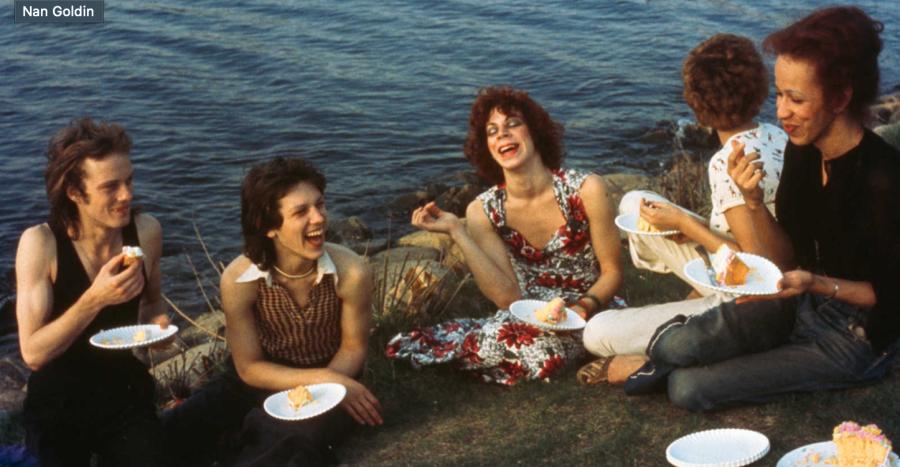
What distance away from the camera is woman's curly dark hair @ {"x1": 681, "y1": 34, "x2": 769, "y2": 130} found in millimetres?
5566

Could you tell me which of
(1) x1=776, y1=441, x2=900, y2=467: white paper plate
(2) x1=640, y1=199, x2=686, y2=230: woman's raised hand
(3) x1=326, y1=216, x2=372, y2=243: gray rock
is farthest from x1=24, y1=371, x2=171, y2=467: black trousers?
(3) x1=326, y1=216, x2=372, y2=243: gray rock

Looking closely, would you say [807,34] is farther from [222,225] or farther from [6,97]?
[6,97]

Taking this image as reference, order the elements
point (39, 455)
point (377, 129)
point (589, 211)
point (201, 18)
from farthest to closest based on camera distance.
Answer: point (201, 18)
point (377, 129)
point (589, 211)
point (39, 455)

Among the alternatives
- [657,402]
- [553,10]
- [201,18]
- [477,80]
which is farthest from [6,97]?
[657,402]

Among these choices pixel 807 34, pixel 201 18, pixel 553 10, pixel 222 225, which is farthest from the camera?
pixel 553 10

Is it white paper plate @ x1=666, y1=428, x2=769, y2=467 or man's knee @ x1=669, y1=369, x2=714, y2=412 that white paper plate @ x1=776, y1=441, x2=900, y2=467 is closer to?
white paper plate @ x1=666, y1=428, x2=769, y2=467

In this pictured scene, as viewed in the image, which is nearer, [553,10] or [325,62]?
[325,62]

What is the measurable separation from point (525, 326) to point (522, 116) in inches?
45.2

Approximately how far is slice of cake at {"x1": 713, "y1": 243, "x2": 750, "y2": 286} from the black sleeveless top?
2.70 metres

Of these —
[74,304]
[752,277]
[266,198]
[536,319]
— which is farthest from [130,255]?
[752,277]

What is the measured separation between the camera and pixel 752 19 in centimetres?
2045

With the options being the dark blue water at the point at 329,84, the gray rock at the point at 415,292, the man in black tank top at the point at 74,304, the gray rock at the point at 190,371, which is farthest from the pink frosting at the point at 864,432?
the dark blue water at the point at 329,84

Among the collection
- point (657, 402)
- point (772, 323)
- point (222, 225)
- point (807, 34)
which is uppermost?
point (807, 34)

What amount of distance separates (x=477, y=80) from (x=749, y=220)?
12.2 metres
